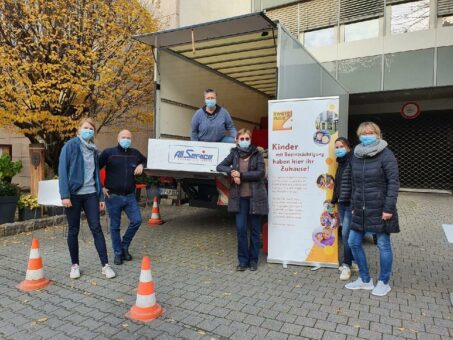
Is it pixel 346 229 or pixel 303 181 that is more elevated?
pixel 303 181

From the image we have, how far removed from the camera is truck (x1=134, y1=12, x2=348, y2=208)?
4.91 meters

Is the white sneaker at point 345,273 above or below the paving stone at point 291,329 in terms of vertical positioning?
above

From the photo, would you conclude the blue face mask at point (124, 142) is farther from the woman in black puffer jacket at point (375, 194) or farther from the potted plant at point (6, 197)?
the potted plant at point (6, 197)

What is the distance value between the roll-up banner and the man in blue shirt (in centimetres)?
180

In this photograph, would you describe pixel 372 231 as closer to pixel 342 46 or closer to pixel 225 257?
pixel 225 257

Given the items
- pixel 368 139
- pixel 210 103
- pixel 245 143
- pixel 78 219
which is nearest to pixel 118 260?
pixel 78 219

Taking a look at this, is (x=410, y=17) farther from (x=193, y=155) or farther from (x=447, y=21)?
(x=193, y=155)

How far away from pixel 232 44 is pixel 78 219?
4289mm

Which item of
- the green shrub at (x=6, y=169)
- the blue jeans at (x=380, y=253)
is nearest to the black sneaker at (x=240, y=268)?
the blue jeans at (x=380, y=253)

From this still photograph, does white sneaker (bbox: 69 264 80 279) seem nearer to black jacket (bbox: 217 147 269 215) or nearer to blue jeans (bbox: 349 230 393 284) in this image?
black jacket (bbox: 217 147 269 215)

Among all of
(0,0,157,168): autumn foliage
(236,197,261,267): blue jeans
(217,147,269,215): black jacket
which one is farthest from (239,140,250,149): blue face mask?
(0,0,157,168): autumn foliage

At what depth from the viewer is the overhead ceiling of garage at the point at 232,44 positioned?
5527mm

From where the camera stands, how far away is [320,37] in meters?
12.9

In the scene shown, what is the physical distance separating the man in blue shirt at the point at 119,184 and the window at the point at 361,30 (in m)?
10.3
